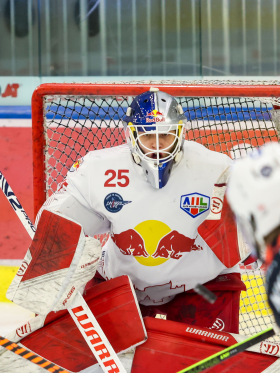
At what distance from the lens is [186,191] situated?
1.70 metres

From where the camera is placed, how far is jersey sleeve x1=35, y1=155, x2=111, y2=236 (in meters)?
1.68

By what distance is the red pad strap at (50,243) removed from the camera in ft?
5.13

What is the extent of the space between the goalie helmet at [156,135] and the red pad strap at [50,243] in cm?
30

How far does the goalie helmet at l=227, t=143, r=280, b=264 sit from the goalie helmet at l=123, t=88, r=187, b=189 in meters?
0.71

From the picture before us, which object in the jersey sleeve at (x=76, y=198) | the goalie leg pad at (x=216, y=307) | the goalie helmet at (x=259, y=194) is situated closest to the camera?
the goalie helmet at (x=259, y=194)

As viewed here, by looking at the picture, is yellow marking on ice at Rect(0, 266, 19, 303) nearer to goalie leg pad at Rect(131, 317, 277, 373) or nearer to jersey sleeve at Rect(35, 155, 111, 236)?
jersey sleeve at Rect(35, 155, 111, 236)

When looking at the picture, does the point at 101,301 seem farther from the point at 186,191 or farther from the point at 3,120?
the point at 3,120

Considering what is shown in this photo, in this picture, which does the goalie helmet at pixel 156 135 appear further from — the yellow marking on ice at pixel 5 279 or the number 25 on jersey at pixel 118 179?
the yellow marking on ice at pixel 5 279

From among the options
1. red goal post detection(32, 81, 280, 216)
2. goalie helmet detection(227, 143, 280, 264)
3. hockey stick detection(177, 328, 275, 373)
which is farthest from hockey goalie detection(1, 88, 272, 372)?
goalie helmet detection(227, 143, 280, 264)

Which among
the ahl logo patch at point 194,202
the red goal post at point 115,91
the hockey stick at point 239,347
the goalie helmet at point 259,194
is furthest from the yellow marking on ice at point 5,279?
the goalie helmet at point 259,194

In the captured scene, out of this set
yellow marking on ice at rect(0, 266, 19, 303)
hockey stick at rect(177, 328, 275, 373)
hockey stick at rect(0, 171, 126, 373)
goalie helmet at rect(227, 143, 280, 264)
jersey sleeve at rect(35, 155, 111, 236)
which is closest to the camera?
goalie helmet at rect(227, 143, 280, 264)

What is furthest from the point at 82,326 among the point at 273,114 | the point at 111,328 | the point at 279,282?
the point at 273,114

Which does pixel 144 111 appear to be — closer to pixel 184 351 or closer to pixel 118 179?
pixel 118 179

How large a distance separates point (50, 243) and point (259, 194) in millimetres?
891
